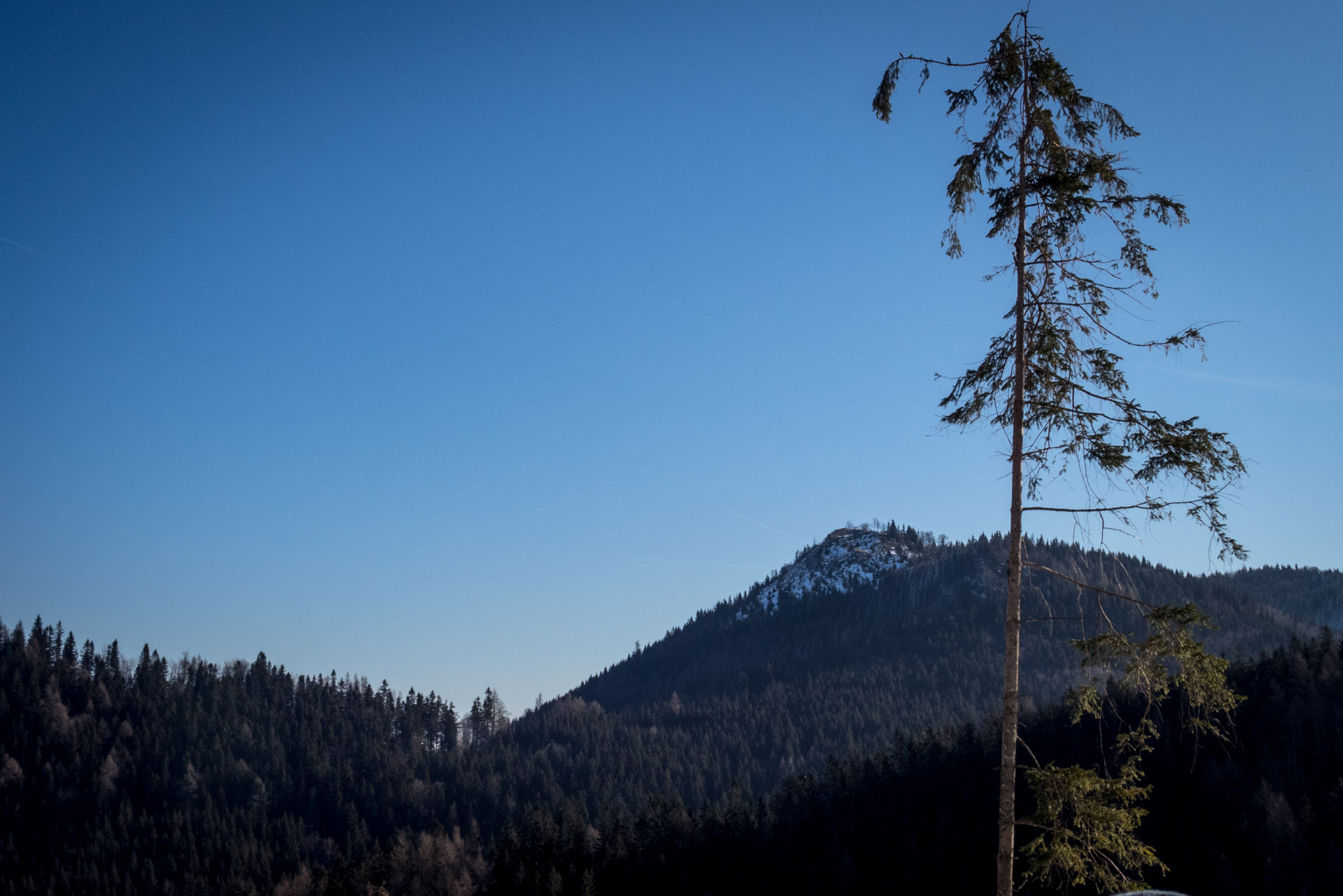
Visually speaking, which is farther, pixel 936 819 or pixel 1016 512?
pixel 936 819

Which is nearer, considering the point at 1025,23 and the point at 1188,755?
the point at 1025,23

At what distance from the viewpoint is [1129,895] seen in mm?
10766

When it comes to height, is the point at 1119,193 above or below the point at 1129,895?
above

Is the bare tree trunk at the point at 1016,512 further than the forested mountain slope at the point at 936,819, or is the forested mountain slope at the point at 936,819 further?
the forested mountain slope at the point at 936,819

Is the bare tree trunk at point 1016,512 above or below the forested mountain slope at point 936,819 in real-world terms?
above

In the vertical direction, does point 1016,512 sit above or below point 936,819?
above

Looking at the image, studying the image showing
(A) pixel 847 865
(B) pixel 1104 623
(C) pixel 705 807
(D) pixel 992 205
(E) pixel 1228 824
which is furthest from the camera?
(C) pixel 705 807

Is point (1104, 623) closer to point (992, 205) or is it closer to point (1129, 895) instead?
point (1129, 895)

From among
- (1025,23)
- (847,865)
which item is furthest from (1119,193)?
(847,865)

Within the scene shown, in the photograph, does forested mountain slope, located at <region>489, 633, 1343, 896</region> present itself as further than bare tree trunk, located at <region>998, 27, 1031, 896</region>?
Answer: Yes

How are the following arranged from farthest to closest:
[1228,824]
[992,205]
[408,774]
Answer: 1. [408,774]
2. [1228,824]
3. [992,205]

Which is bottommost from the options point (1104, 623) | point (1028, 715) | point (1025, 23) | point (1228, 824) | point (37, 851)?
point (37, 851)

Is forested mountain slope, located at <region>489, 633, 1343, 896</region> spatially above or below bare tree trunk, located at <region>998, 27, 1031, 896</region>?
below

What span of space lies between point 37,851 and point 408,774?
71.4 metres
